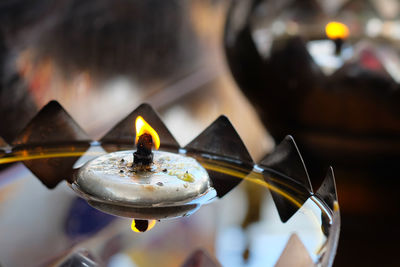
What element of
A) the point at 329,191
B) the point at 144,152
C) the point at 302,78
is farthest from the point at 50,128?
the point at 302,78

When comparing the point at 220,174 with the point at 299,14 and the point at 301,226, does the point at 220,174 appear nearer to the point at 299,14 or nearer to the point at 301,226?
the point at 301,226

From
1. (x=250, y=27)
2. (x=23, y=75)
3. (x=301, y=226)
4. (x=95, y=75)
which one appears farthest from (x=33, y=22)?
(x=301, y=226)

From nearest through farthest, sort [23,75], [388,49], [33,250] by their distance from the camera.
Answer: [33,250] < [23,75] < [388,49]

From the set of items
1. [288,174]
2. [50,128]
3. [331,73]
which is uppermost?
[50,128]

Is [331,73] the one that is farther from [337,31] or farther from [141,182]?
[141,182]

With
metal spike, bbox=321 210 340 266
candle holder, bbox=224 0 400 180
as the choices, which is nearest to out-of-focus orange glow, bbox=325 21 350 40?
candle holder, bbox=224 0 400 180

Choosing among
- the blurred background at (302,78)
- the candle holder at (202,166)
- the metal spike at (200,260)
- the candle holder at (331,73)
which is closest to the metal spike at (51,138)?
the candle holder at (202,166)

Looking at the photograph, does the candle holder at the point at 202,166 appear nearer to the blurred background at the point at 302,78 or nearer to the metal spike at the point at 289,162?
the metal spike at the point at 289,162
